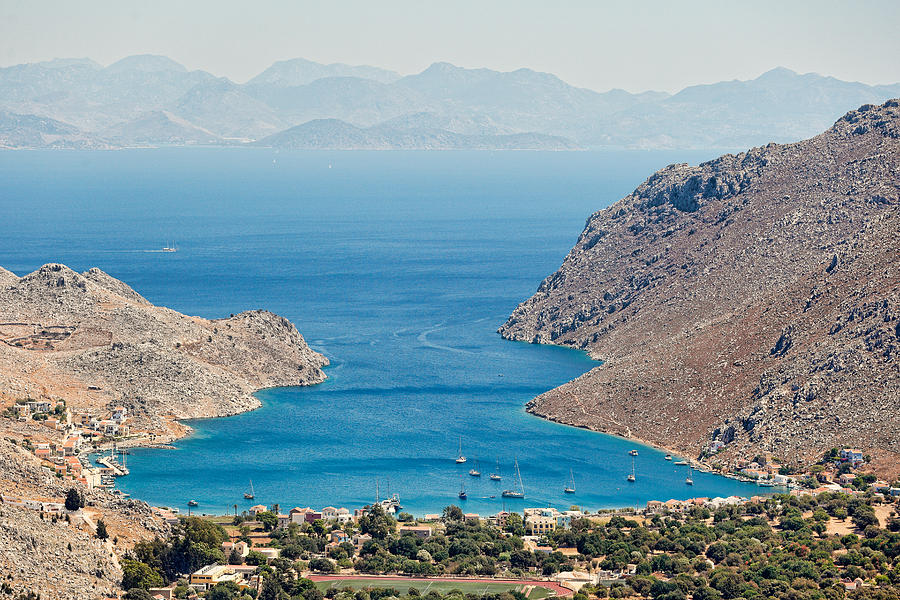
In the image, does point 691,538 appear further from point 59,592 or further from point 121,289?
point 121,289

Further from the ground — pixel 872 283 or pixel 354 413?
pixel 872 283

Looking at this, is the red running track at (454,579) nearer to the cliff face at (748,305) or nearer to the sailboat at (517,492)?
the sailboat at (517,492)

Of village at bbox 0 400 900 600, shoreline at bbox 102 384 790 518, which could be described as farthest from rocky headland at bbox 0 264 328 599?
village at bbox 0 400 900 600

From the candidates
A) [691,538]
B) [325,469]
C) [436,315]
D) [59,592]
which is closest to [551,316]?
[436,315]

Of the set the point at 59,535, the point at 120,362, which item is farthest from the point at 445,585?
the point at 120,362

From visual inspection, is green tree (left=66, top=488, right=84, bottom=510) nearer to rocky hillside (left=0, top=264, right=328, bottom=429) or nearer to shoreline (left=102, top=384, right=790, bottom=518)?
shoreline (left=102, top=384, right=790, bottom=518)
